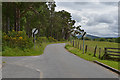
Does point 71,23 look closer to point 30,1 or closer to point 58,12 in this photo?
point 58,12

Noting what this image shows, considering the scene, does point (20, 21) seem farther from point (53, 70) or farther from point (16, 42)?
point (53, 70)

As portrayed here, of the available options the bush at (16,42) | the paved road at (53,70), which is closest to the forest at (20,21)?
the bush at (16,42)

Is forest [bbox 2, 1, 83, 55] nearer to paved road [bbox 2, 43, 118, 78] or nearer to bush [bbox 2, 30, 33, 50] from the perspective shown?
bush [bbox 2, 30, 33, 50]

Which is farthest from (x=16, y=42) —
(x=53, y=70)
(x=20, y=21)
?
(x=20, y=21)

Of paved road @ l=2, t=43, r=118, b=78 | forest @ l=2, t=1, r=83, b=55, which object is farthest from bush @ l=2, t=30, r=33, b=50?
paved road @ l=2, t=43, r=118, b=78

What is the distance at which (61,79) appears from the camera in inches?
317

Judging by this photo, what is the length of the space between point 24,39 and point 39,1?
10759 millimetres

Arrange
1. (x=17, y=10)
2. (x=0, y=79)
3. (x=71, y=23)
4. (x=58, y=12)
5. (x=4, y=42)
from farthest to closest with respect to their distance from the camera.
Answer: (x=71, y=23), (x=58, y=12), (x=17, y=10), (x=4, y=42), (x=0, y=79)

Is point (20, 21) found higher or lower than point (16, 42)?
higher

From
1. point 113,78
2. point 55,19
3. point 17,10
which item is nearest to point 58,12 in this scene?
point 55,19

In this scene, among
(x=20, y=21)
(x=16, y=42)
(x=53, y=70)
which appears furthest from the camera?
(x=20, y=21)

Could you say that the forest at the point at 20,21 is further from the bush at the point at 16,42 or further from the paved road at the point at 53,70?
the paved road at the point at 53,70

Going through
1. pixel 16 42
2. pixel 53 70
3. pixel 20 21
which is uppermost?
pixel 20 21

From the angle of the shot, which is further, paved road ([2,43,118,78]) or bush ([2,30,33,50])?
bush ([2,30,33,50])
